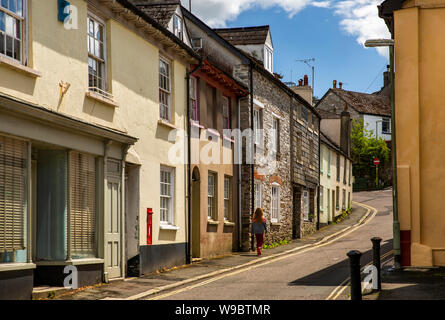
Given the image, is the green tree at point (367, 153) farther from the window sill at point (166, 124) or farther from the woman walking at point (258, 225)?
the window sill at point (166, 124)

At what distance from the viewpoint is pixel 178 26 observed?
21.3 metres

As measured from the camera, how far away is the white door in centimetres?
1517

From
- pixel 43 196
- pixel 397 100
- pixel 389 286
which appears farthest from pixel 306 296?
pixel 397 100

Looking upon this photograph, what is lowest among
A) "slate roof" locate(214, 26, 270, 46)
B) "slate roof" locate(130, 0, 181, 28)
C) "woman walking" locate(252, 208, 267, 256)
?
"woman walking" locate(252, 208, 267, 256)

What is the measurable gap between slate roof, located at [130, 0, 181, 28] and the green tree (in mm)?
46674

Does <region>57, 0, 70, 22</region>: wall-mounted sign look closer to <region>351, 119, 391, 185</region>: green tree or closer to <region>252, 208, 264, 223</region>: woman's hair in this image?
<region>252, 208, 264, 223</region>: woman's hair

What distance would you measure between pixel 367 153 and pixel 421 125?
4933 cm

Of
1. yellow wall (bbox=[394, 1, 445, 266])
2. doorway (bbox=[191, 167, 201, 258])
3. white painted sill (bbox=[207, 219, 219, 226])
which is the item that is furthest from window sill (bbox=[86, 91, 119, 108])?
white painted sill (bbox=[207, 219, 219, 226])

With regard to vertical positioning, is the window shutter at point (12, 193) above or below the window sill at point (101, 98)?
below

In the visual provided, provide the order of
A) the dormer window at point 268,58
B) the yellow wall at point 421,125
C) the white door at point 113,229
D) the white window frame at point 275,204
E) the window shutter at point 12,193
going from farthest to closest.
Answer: the dormer window at point 268,58
the white window frame at point 275,204
the yellow wall at point 421,125
the white door at point 113,229
the window shutter at point 12,193

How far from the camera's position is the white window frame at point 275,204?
2915 centimetres

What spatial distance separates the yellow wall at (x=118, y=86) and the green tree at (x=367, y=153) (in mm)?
47979

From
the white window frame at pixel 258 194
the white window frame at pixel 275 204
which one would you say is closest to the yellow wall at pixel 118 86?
the white window frame at pixel 258 194

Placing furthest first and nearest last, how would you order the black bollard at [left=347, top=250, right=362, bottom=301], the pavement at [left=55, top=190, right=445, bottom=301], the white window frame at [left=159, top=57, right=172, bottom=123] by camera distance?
1. the white window frame at [left=159, top=57, right=172, bottom=123]
2. the pavement at [left=55, top=190, right=445, bottom=301]
3. the black bollard at [left=347, top=250, right=362, bottom=301]
